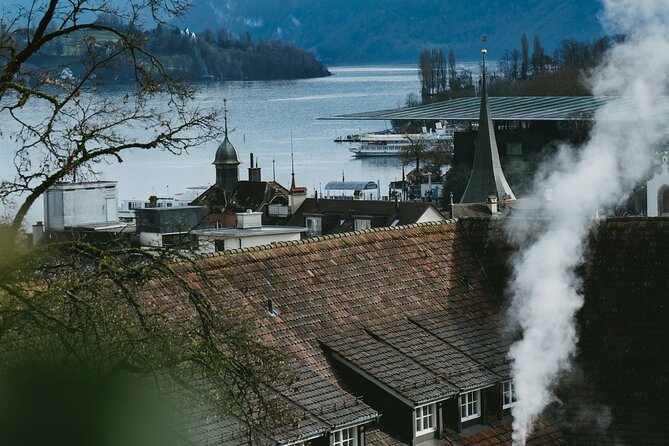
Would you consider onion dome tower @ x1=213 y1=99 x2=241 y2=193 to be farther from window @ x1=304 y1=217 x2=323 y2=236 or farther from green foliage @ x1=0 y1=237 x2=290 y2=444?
green foliage @ x1=0 y1=237 x2=290 y2=444

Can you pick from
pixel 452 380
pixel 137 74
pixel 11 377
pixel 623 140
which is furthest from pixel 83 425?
pixel 623 140

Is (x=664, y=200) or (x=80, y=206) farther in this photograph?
(x=80, y=206)

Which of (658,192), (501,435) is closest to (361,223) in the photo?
(658,192)

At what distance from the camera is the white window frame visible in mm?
22922

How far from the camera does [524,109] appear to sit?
11644 cm

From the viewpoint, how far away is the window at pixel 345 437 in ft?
69.7

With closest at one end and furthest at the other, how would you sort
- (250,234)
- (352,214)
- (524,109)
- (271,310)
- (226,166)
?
(271,310), (250,234), (352,214), (226,166), (524,109)

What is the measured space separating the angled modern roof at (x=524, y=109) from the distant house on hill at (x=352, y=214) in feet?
100

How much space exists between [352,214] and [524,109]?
4953cm

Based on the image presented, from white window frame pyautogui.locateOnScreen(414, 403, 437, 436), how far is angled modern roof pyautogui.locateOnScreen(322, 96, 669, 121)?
245ft

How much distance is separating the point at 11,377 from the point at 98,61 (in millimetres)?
3577

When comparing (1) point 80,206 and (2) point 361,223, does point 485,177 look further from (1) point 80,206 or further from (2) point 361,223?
(1) point 80,206

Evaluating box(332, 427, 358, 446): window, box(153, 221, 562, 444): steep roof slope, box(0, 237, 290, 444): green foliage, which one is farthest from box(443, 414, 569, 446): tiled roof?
box(0, 237, 290, 444): green foliage

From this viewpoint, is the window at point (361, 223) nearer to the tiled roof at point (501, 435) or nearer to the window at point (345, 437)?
the tiled roof at point (501, 435)
